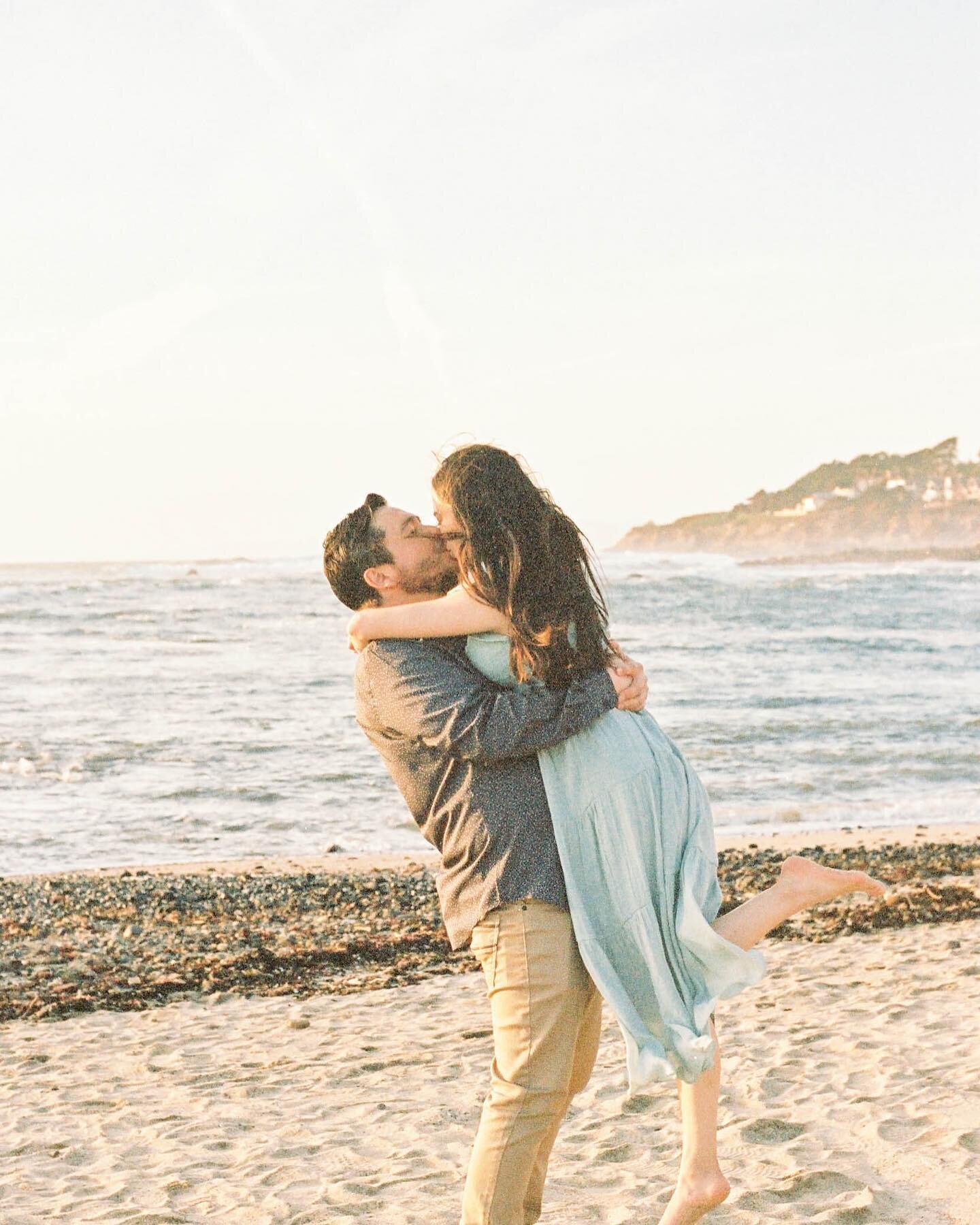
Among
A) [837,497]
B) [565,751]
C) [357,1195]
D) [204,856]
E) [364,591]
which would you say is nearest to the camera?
[565,751]

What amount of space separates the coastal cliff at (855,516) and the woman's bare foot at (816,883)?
382 feet

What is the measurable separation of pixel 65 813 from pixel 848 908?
805 cm

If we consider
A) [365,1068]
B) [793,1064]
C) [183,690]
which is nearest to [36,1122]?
[365,1068]

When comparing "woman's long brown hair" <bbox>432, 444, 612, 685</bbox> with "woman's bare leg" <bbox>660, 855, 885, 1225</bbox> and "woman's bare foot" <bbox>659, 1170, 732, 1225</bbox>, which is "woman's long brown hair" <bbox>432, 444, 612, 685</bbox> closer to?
"woman's bare leg" <bbox>660, 855, 885, 1225</bbox>

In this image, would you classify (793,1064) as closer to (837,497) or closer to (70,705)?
(70,705)

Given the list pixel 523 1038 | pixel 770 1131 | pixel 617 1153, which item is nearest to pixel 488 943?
pixel 523 1038

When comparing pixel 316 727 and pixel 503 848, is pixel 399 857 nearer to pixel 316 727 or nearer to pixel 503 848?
pixel 316 727

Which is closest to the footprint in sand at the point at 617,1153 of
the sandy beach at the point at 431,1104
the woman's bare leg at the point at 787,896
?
the sandy beach at the point at 431,1104

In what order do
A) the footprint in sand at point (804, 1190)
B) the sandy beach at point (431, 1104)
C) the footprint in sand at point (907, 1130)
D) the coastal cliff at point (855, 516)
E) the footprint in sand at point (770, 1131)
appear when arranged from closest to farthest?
1. the footprint in sand at point (804, 1190)
2. the sandy beach at point (431, 1104)
3. the footprint in sand at point (907, 1130)
4. the footprint in sand at point (770, 1131)
5. the coastal cliff at point (855, 516)

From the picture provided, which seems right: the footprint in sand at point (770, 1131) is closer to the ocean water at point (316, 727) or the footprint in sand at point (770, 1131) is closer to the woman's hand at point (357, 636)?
the woman's hand at point (357, 636)

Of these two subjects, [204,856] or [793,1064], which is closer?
[793,1064]

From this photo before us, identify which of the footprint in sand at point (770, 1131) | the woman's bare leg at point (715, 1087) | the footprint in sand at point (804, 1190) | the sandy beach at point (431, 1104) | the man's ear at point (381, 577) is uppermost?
the man's ear at point (381, 577)

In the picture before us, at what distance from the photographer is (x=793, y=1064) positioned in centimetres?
523

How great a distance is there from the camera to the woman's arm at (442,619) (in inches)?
106
